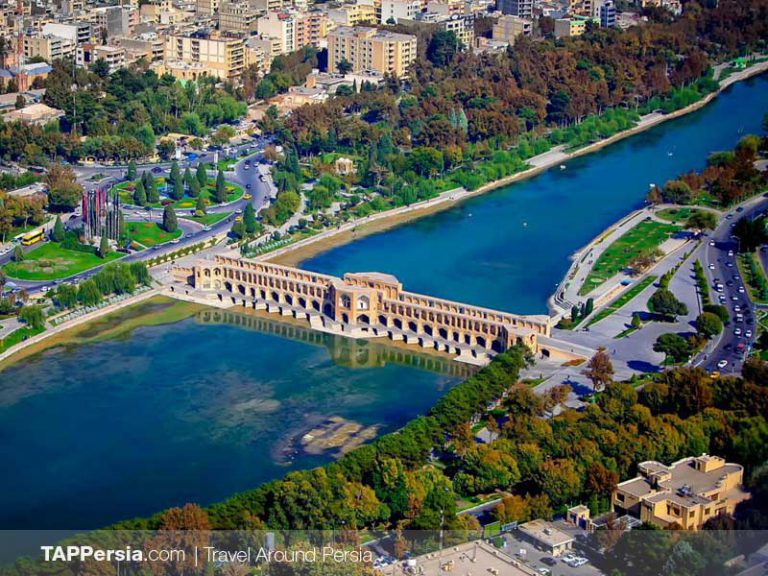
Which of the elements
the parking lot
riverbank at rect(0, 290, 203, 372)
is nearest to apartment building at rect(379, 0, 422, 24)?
riverbank at rect(0, 290, 203, 372)

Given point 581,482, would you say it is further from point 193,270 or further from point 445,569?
point 193,270

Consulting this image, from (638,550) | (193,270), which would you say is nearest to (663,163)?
(193,270)

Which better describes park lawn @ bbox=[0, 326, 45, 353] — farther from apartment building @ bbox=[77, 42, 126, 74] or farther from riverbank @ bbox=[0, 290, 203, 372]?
apartment building @ bbox=[77, 42, 126, 74]

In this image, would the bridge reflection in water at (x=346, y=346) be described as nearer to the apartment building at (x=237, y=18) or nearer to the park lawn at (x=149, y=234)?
the park lawn at (x=149, y=234)

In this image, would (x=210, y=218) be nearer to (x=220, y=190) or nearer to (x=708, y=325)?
(x=220, y=190)

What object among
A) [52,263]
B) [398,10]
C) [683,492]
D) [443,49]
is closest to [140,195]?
[52,263]

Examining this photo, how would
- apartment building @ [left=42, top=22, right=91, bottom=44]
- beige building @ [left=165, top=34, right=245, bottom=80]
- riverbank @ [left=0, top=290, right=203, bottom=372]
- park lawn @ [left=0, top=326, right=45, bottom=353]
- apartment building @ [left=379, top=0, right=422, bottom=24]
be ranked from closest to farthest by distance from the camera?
1. park lawn @ [left=0, top=326, right=45, bottom=353]
2. riverbank @ [left=0, top=290, right=203, bottom=372]
3. beige building @ [left=165, top=34, right=245, bottom=80]
4. apartment building @ [left=42, top=22, right=91, bottom=44]
5. apartment building @ [left=379, top=0, right=422, bottom=24]
